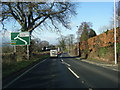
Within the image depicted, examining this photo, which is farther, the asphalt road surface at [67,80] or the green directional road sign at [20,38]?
the green directional road sign at [20,38]

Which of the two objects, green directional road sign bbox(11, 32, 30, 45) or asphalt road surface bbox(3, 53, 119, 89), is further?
green directional road sign bbox(11, 32, 30, 45)

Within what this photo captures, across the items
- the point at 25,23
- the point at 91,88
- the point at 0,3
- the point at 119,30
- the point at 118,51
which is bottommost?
the point at 91,88

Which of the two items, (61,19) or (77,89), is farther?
(61,19)

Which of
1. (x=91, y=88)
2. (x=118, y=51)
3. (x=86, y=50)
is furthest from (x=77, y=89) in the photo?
(x=86, y=50)

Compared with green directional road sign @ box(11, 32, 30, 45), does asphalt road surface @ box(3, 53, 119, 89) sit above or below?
below

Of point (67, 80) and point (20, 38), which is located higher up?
point (20, 38)

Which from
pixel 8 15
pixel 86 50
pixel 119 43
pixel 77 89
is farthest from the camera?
pixel 86 50

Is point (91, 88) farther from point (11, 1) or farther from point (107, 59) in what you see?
point (11, 1)

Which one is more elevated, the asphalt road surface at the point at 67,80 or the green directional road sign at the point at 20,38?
the green directional road sign at the point at 20,38

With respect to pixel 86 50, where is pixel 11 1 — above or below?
above

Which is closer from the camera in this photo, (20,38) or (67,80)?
(67,80)

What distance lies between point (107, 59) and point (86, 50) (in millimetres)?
15513

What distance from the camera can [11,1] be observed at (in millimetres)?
23719

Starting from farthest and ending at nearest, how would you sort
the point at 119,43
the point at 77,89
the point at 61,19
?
1. the point at 61,19
2. the point at 119,43
3. the point at 77,89
